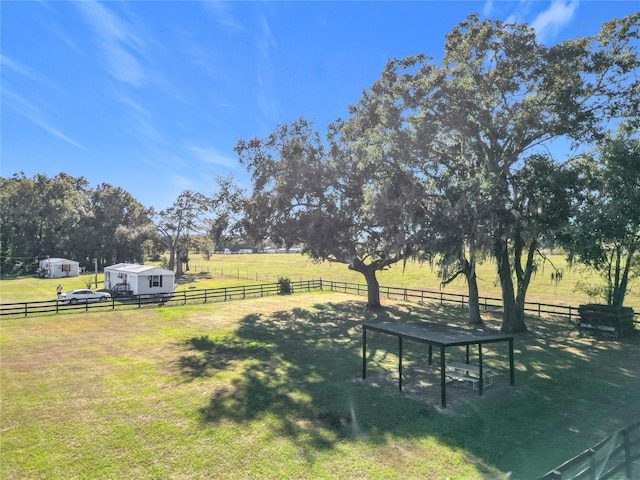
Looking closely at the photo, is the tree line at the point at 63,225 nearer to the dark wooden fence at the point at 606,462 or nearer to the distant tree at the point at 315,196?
the distant tree at the point at 315,196

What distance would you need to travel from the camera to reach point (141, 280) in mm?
31000

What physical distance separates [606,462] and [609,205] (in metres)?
11.5

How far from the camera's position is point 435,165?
17.7 metres

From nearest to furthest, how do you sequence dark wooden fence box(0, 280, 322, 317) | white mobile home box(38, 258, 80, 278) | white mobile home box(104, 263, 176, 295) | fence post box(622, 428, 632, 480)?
1. fence post box(622, 428, 632, 480)
2. dark wooden fence box(0, 280, 322, 317)
3. white mobile home box(104, 263, 176, 295)
4. white mobile home box(38, 258, 80, 278)

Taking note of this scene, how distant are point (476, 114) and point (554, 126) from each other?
9.37 ft

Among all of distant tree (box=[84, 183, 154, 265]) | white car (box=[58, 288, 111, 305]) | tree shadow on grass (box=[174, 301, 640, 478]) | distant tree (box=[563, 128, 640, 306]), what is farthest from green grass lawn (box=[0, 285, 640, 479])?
distant tree (box=[84, 183, 154, 265])

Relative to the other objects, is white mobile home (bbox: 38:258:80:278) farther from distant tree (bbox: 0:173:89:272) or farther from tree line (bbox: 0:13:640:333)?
tree line (bbox: 0:13:640:333)

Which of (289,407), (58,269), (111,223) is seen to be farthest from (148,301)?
(111,223)

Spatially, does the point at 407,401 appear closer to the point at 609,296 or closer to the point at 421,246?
the point at 421,246

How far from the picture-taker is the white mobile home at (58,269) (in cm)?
4984

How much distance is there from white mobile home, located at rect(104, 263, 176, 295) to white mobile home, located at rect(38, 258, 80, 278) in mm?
22139

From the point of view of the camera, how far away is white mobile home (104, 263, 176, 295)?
3100cm

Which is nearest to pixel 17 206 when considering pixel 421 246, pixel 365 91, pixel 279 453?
pixel 365 91

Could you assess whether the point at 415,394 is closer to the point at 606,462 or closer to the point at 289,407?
the point at 289,407
